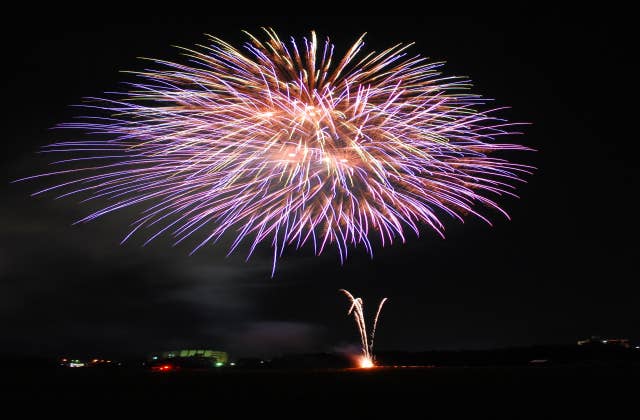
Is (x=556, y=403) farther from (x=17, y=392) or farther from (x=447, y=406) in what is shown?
(x=17, y=392)

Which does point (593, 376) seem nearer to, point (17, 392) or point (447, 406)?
point (447, 406)

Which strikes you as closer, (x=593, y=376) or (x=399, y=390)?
(x=399, y=390)

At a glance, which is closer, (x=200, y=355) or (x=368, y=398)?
(x=368, y=398)

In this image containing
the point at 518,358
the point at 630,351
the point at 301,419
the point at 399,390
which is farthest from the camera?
the point at 518,358

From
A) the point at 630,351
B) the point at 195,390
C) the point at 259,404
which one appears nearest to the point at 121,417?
the point at 259,404

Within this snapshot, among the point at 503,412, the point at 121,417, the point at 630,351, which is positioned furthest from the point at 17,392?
the point at 630,351

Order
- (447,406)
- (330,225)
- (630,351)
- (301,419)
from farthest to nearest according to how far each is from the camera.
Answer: (630,351) → (330,225) → (447,406) → (301,419)

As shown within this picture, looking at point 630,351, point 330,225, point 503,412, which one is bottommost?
point 503,412

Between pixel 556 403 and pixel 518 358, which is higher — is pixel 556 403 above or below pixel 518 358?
below

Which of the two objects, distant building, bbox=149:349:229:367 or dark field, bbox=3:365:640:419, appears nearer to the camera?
dark field, bbox=3:365:640:419

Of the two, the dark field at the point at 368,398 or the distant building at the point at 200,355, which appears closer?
the dark field at the point at 368,398
